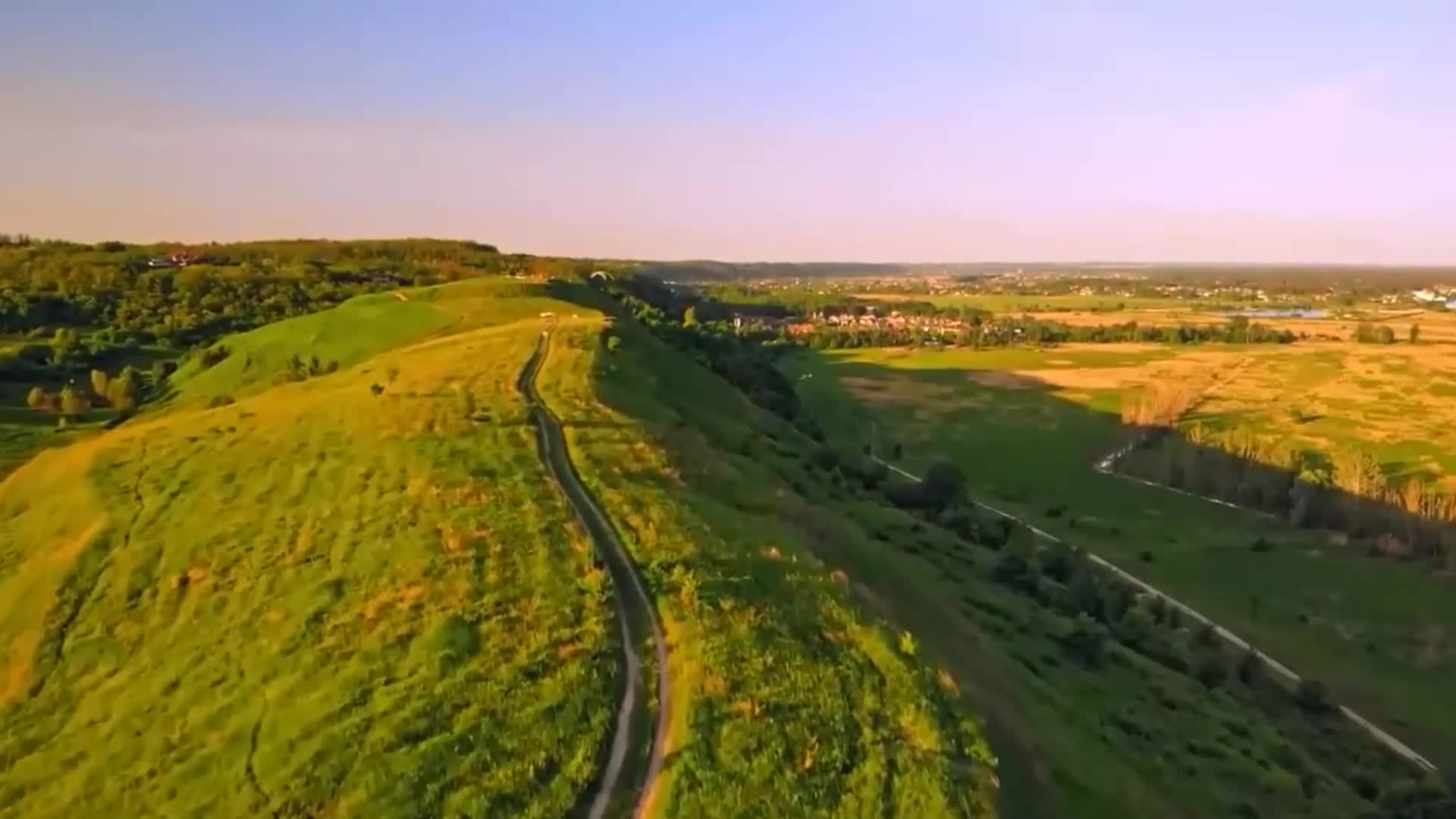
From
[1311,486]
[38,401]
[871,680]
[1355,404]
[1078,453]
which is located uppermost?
[38,401]

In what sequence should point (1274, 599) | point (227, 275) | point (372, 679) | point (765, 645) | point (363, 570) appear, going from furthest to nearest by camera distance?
1. point (227, 275)
2. point (1274, 599)
3. point (363, 570)
4. point (765, 645)
5. point (372, 679)

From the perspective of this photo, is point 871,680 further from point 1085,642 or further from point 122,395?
point 122,395

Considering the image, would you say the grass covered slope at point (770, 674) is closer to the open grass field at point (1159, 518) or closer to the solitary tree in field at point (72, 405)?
the open grass field at point (1159, 518)

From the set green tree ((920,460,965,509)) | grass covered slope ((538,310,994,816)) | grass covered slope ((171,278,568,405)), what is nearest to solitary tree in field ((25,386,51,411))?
grass covered slope ((171,278,568,405))

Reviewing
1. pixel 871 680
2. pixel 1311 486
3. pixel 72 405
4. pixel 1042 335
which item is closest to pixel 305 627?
pixel 871 680

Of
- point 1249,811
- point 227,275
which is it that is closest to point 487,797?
point 1249,811

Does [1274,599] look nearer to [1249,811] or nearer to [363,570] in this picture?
[1249,811]
